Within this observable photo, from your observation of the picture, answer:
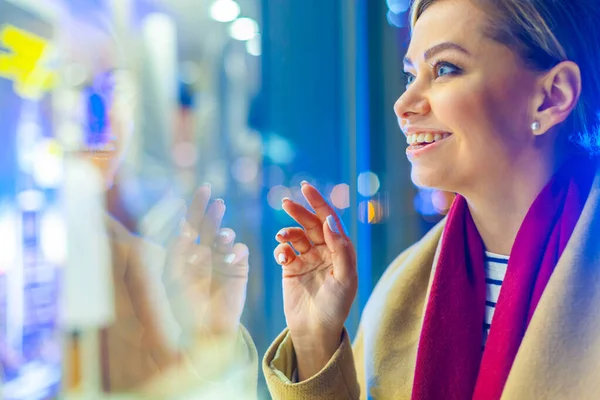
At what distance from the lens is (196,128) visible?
1023 millimetres

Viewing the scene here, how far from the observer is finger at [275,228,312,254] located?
88 centimetres

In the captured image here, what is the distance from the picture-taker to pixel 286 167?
1.02 m

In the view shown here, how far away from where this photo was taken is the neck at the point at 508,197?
0.77m

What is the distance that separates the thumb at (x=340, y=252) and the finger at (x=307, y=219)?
0.09 ft

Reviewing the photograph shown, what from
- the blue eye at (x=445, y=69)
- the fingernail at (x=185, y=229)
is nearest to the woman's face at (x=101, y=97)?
the fingernail at (x=185, y=229)

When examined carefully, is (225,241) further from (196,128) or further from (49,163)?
(49,163)

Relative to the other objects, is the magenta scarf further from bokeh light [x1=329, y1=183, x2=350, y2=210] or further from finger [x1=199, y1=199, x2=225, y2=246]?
finger [x1=199, y1=199, x2=225, y2=246]

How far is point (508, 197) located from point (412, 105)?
0.68 ft

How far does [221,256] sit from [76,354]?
0.37 meters

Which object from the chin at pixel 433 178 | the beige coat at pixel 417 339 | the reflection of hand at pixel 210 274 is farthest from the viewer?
the reflection of hand at pixel 210 274

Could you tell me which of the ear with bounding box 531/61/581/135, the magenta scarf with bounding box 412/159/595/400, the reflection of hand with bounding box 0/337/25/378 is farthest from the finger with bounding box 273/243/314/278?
the reflection of hand with bounding box 0/337/25/378

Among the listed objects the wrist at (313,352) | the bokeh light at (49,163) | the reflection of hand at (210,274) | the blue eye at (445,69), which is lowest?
the wrist at (313,352)

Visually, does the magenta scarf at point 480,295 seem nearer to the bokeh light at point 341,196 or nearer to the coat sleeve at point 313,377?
the coat sleeve at point 313,377

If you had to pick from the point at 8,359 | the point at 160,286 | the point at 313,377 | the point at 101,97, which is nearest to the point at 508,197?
the point at 313,377
